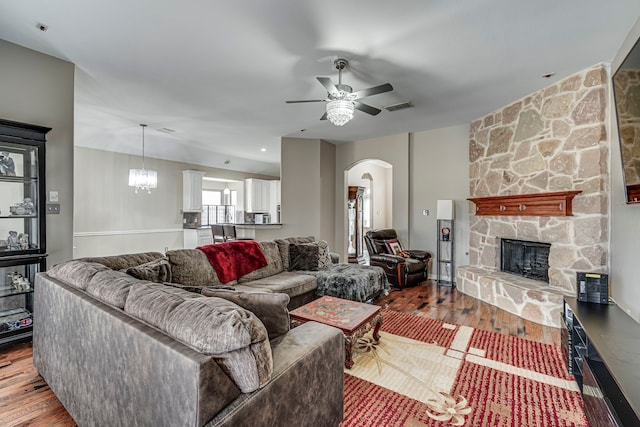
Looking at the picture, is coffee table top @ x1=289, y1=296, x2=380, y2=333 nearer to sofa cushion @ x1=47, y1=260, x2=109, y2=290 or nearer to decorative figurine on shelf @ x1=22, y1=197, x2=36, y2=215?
sofa cushion @ x1=47, y1=260, x2=109, y2=290

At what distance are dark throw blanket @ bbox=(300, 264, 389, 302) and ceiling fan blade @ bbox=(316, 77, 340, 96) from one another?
2096 mm

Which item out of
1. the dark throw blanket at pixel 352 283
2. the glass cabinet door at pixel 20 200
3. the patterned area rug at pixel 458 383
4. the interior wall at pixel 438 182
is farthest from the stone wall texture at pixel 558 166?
the glass cabinet door at pixel 20 200

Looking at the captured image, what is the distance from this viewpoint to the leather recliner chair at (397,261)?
4898mm

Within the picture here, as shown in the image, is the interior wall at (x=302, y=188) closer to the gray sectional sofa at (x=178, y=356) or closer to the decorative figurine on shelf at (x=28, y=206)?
the decorative figurine on shelf at (x=28, y=206)

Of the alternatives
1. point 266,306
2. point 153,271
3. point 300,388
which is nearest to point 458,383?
point 300,388

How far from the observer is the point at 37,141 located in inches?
111

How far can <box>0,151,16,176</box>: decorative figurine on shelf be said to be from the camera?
2762 millimetres

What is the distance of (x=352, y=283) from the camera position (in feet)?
11.7

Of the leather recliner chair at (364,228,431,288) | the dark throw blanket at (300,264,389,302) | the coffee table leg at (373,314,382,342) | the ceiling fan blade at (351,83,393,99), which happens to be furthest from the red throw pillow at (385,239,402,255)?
the ceiling fan blade at (351,83,393,99)

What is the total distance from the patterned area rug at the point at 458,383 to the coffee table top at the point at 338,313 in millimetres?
395

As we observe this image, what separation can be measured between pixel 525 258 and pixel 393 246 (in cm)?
202

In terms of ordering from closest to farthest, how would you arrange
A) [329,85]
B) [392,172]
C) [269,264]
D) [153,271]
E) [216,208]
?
[153,271], [329,85], [269,264], [392,172], [216,208]

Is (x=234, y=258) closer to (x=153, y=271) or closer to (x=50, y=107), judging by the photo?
(x=153, y=271)

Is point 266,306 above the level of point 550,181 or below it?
below
